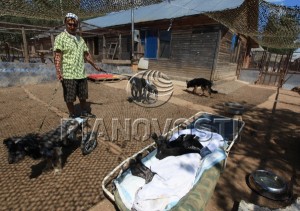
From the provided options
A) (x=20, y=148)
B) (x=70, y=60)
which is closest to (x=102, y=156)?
(x=20, y=148)

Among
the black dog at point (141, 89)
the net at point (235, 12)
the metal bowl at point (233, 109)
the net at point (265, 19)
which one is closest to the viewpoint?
the net at point (265, 19)

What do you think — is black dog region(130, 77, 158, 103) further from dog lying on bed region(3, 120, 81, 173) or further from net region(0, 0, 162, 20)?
dog lying on bed region(3, 120, 81, 173)

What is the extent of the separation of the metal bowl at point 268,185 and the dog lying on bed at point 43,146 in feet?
9.00

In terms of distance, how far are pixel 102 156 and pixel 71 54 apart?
6.62ft

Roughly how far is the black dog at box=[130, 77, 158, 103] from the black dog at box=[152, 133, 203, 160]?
3.56 metres

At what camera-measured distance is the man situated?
3.57 m

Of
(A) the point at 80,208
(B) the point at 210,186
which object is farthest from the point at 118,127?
(B) the point at 210,186

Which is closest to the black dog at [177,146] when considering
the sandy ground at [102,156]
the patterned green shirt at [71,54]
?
the sandy ground at [102,156]

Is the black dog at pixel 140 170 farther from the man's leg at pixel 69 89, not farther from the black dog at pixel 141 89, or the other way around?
the black dog at pixel 141 89

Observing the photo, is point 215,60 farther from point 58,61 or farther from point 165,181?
point 165,181

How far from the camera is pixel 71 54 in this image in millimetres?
3762

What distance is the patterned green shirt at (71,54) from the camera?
359 cm

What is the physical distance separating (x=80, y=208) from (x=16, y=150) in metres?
1.04

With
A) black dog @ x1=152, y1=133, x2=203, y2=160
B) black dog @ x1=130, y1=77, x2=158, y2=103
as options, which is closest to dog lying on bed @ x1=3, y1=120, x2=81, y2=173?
black dog @ x1=152, y1=133, x2=203, y2=160
